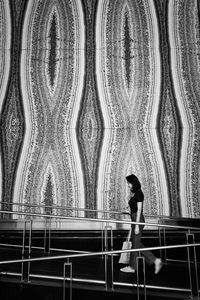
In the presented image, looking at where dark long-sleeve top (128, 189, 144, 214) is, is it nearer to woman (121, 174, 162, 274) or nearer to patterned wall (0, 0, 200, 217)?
woman (121, 174, 162, 274)

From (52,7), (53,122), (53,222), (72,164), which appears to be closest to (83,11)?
(52,7)

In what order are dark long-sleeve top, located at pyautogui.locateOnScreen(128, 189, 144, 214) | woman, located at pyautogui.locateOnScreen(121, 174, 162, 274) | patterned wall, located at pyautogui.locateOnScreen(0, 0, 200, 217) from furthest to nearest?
patterned wall, located at pyautogui.locateOnScreen(0, 0, 200, 217), dark long-sleeve top, located at pyautogui.locateOnScreen(128, 189, 144, 214), woman, located at pyautogui.locateOnScreen(121, 174, 162, 274)

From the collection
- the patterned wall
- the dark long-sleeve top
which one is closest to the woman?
the dark long-sleeve top

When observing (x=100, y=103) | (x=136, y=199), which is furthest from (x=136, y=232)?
(x=100, y=103)

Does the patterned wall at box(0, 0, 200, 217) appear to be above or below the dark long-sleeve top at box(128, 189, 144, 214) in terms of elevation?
above

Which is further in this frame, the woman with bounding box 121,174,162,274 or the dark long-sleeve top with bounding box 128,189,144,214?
the dark long-sleeve top with bounding box 128,189,144,214

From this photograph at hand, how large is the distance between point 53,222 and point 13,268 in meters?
3.15

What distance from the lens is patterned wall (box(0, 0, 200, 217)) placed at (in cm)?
782

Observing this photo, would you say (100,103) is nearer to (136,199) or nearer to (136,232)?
(136,199)

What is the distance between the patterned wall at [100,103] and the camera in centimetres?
782

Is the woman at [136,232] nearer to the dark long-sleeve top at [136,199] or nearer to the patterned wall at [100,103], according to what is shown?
the dark long-sleeve top at [136,199]

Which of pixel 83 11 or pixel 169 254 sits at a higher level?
pixel 83 11

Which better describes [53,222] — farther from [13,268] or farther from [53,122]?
[13,268]

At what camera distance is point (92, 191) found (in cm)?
784
